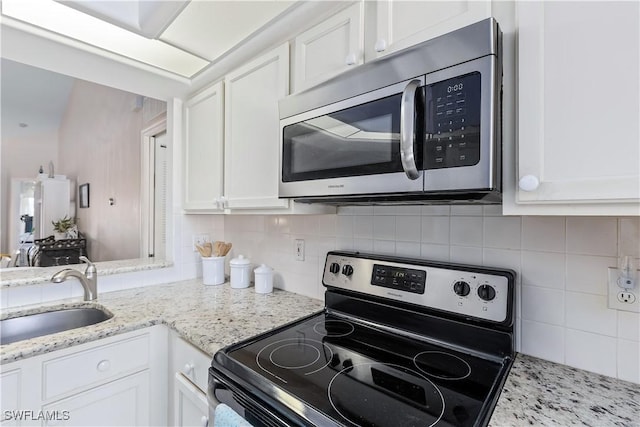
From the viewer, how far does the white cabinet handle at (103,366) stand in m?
1.22

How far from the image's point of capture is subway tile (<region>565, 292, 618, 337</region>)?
2.72 ft

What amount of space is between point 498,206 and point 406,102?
0.50 m

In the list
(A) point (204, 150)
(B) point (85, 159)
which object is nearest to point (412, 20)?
(A) point (204, 150)

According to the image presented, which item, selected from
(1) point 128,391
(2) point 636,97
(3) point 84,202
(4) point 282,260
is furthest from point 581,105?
(3) point 84,202

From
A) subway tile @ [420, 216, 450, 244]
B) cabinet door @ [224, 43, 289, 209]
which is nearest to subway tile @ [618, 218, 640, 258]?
subway tile @ [420, 216, 450, 244]

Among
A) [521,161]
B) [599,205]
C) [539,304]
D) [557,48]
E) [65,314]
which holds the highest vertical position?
[557,48]

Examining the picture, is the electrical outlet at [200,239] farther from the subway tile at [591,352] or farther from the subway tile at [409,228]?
the subway tile at [591,352]

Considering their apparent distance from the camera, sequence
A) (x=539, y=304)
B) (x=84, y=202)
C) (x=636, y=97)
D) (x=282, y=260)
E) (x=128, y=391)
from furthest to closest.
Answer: (x=84, y=202) → (x=282, y=260) → (x=128, y=391) → (x=539, y=304) → (x=636, y=97)

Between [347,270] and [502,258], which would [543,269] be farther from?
[347,270]

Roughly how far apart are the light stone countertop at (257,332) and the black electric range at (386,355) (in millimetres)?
68

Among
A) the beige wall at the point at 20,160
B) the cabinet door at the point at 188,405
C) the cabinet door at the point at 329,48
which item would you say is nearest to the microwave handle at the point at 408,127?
the cabinet door at the point at 329,48

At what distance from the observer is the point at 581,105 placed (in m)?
0.64

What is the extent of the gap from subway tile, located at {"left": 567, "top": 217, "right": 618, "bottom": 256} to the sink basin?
185 centimetres

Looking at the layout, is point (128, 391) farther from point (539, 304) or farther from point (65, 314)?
point (539, 304)
